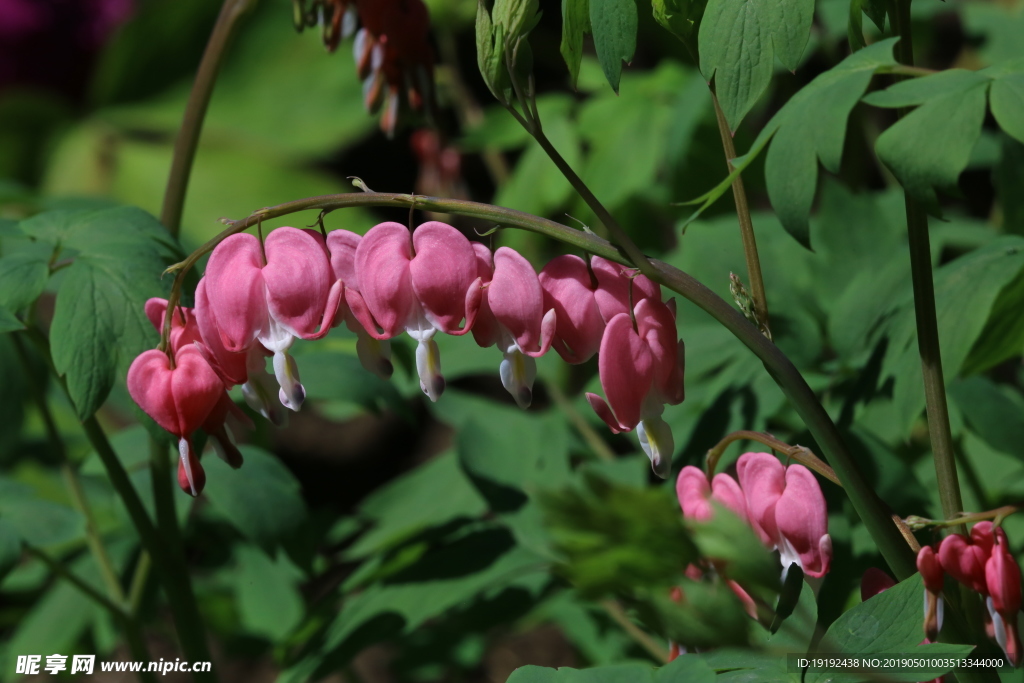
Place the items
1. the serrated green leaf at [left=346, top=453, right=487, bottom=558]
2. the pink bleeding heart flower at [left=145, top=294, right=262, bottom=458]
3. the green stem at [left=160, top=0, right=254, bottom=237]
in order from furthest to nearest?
the serrated green leaf at [left=346, top=453, right=487, bottom=558]
the green stem at [left=160, top=0, right=254, bottom=237]
the pink bleeding heart flower at [left=145, top=294, right=262, bottom=458]

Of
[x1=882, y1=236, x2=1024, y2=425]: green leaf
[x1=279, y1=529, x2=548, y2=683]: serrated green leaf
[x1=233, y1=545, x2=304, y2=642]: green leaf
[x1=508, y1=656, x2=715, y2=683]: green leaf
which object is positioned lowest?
[x1=233, y1=545, x2=304, y2=642]: green leaf

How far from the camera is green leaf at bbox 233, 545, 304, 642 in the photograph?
1.93m

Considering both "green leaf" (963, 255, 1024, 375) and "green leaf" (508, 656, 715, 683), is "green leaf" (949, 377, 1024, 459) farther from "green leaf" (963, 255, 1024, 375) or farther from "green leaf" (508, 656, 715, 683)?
"green leaf" (508, 656, 715, 683)

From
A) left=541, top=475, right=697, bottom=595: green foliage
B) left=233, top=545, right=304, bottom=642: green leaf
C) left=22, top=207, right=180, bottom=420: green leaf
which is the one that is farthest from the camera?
left=233, top=545, right=304, bottom=642: green leaf

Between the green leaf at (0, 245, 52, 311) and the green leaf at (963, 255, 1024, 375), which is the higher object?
the green leaf at (0, 245, 52, 311)

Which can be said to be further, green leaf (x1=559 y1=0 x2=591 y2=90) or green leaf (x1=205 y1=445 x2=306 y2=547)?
green leaf (x1=205 y1=445 x2=306 y2=547)

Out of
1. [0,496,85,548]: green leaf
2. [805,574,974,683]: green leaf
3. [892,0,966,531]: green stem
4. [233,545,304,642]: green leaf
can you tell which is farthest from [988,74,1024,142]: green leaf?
[233,545,304,642]: green leaf

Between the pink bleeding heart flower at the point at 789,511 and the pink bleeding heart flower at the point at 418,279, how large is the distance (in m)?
0.31

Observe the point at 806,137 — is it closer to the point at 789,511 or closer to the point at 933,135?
the point at 933,135

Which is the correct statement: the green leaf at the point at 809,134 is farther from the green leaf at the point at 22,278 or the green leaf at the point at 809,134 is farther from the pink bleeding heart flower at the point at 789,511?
the green leaf at the point at 22,278

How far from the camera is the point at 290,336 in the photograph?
82 centimetres

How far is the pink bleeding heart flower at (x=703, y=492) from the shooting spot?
0.87m

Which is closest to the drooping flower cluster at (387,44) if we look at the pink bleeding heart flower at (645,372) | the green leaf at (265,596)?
the pink bleeding heart flower at (645,372)

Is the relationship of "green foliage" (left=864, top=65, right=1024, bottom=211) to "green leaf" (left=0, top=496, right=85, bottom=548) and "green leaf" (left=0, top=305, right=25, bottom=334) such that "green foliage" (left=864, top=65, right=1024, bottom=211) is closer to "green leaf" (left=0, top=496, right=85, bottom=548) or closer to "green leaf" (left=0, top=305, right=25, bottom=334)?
"green leaf" (left=0, top=305, right=25, bottom=334)
